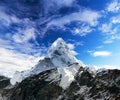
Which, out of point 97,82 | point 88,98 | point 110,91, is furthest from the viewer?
point 97,82

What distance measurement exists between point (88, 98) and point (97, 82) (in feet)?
47.2

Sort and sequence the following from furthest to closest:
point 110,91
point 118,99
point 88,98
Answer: point 88,98 → point 110,91 → point 118,99

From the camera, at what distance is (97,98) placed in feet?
452

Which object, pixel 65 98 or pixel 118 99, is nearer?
pixel 118 99

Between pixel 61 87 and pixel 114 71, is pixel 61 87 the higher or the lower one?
the higher one

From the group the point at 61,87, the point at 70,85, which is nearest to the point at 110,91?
the point at 70,85

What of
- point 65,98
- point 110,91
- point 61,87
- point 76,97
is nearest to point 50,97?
point 61,87

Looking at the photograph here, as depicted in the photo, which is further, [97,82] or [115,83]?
[97,82]

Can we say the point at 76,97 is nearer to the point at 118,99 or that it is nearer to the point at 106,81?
the point at 106,81

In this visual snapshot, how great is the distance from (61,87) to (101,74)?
45156mm

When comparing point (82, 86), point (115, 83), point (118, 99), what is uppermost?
point (82, 86)

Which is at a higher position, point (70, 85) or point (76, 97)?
point (70, 85)

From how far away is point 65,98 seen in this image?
170500 millimetres

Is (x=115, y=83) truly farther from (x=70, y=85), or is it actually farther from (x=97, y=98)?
(x=70, y=85)
